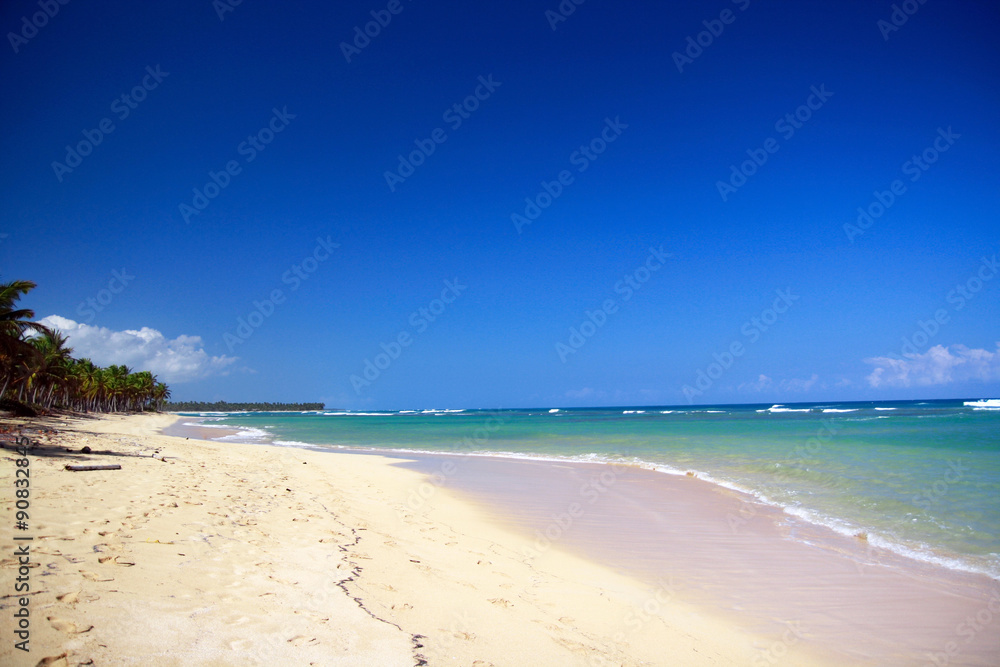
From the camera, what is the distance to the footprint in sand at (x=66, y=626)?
3411mm

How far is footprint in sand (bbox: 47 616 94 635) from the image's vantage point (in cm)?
341

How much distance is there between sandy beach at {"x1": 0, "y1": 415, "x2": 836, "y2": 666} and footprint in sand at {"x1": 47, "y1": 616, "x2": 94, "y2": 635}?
0.01 m

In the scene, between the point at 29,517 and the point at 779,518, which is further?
the point at 779,518

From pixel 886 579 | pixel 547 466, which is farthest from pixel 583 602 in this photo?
pixel 547 466

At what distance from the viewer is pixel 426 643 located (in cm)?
413

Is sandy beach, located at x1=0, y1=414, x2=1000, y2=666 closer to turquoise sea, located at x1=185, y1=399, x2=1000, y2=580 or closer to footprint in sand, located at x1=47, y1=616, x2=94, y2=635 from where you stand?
footprint in sand, located at x1=47, y1=616, x2=94, y2=635

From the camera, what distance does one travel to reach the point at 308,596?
473cm

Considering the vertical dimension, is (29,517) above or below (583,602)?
above

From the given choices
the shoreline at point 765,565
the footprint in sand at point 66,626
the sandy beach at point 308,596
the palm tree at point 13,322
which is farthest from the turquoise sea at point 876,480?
the palm tree at point 13,322

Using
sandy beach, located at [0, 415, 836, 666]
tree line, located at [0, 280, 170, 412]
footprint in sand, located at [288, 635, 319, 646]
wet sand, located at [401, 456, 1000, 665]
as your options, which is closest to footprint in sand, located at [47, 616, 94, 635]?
sandy beach, located at [0, 415, 836, 666]

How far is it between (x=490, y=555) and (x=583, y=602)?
80.4 inches

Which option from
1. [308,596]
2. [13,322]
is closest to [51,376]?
[13,322]

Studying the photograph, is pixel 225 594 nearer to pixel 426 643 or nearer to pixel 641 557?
pixel 426 643

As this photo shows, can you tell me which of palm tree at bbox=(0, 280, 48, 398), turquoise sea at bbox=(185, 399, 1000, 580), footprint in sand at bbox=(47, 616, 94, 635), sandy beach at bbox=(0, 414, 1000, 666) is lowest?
sandy beach at bbox=(0, 414, 1000, 666)
